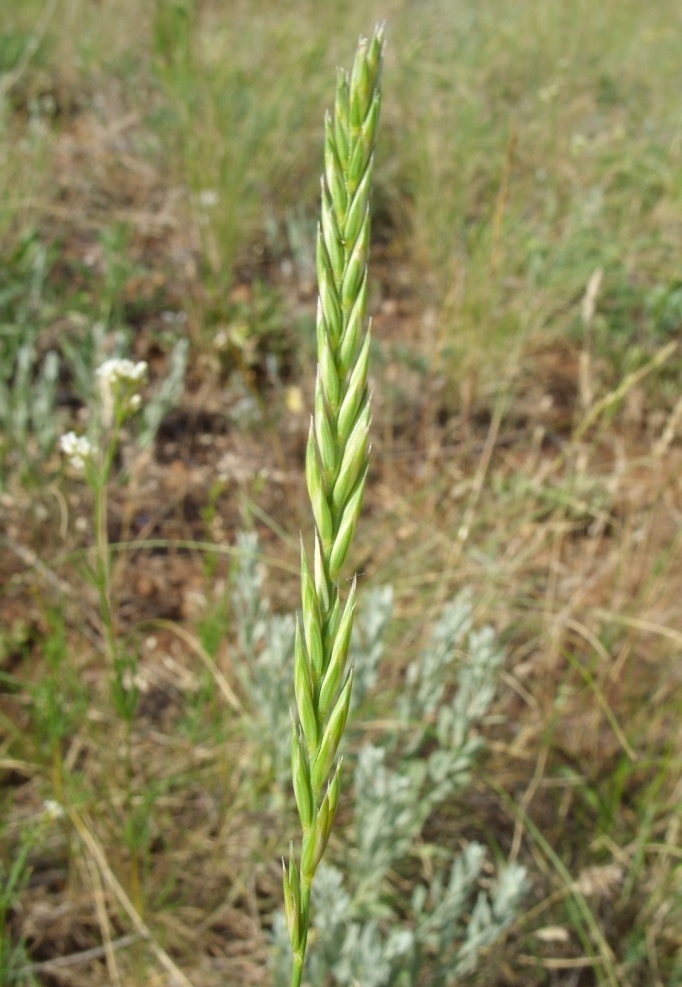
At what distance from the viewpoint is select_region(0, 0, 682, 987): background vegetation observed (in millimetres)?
1786

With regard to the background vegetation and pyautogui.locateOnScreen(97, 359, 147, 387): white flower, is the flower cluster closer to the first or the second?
pyautogui.locateOnScreen(97, 359, 147, 387): white flower

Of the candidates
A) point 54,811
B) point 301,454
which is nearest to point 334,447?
point 54,811

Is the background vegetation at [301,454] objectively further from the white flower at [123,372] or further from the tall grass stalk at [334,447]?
the tall grass stalk at [334,447]

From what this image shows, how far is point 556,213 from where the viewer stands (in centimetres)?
367

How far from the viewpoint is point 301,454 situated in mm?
2932

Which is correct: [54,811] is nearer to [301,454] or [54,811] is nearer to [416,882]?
[416,882]

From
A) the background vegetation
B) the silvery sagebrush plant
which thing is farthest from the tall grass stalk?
the silvery sagebrush plant

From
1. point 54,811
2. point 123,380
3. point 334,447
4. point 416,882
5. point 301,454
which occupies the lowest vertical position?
point 416,882

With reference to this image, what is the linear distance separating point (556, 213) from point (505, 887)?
9.63 ft

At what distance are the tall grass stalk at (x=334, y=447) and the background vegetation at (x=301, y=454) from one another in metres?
0.68

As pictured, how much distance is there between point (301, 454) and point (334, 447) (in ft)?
7.62

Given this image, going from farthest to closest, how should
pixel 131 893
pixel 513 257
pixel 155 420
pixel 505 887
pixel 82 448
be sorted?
pixel 513 257
pixel 155 420
pixel 131 893
pixel 505 887
pixel 82 448

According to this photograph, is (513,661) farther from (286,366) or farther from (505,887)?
(286,366)

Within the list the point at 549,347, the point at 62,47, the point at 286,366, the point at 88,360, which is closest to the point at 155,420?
the point at 88,360
